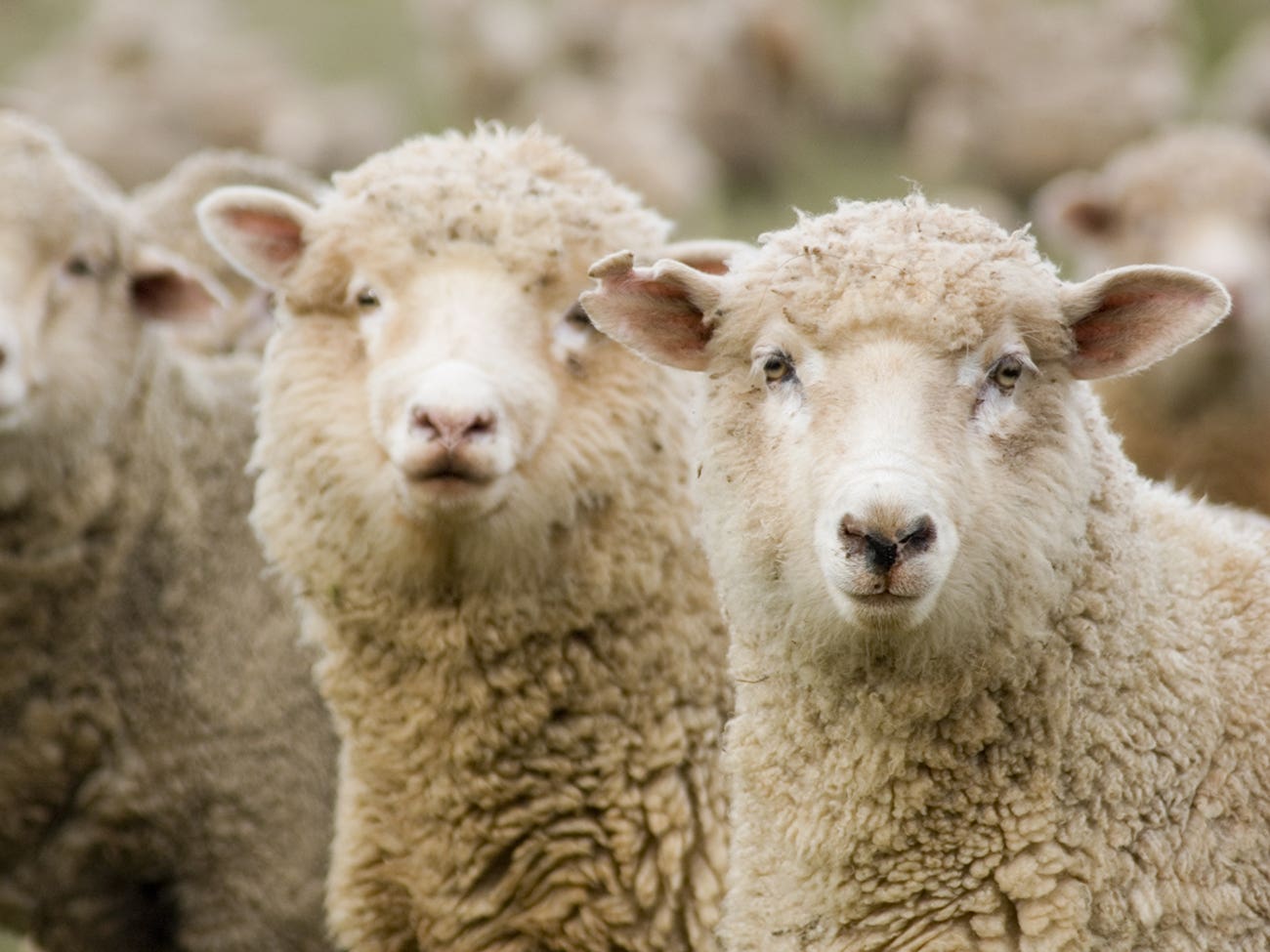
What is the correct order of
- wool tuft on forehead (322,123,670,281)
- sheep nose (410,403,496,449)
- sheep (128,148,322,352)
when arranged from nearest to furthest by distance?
sheep nose (410,403,496,449)
wool tuft on forehead (322,123,670,281)
sheep (128,148,322,352)

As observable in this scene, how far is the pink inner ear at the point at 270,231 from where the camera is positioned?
3.99 m

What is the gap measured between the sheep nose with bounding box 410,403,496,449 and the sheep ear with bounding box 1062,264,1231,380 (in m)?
1.04

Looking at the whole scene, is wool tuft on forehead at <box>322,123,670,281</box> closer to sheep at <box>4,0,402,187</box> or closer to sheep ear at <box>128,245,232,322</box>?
sheep ear at <box>128,245,232,322</box>

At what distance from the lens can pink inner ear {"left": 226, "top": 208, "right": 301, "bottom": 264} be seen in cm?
399

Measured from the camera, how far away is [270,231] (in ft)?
13.1

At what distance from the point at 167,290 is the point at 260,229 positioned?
35.7 inches

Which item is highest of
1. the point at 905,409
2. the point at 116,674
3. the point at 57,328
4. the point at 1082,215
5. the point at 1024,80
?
the point at 1024,80

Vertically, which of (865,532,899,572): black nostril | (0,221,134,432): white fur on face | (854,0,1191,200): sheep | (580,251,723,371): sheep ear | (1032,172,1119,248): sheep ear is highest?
(854,0,1191,200): sheep

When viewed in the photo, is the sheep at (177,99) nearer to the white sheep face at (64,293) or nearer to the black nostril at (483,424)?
the white sheep face at (64,293)

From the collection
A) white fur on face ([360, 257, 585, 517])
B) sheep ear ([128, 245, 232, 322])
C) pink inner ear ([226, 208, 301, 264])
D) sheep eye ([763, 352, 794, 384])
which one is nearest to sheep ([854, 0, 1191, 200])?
sheep ear ([128, 245, 232, 322])

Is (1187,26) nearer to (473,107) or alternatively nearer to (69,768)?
(473,107)

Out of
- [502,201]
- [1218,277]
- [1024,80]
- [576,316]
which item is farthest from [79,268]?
[1024,80]

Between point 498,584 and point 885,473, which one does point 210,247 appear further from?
point 885,473

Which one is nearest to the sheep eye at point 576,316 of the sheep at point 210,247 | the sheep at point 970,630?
the sheep at point 970,630
